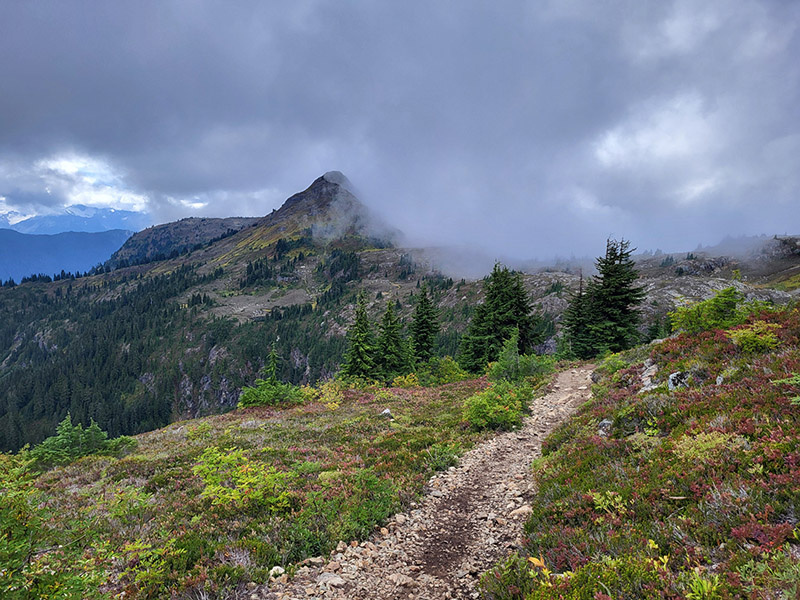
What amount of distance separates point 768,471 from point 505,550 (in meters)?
4.76

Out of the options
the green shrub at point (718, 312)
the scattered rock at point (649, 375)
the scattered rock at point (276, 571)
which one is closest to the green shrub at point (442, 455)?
the scattered rock at point (276, 571)

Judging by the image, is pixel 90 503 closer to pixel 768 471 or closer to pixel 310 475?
pixel 310 475

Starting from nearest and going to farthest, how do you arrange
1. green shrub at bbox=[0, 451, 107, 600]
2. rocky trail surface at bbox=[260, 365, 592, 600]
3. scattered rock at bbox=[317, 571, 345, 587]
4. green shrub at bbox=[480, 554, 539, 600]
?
1. green shrub at bbox=[0, 451, 107, 600]
2. green shrub at bbox=[480, 554, 539, 600]
3. rocky trail surface at bbox=[260, 365, 592, 600]
4. scattered rock at bbox=[317, 571, 345, 587]

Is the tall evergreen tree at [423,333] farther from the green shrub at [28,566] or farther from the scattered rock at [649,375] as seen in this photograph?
the green shrub at [28,566]

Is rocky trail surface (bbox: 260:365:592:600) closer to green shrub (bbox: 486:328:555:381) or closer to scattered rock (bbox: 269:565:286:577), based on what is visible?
scattered rock (bbox: 269:565:286:577)

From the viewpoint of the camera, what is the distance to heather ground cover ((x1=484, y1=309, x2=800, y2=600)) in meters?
4.45

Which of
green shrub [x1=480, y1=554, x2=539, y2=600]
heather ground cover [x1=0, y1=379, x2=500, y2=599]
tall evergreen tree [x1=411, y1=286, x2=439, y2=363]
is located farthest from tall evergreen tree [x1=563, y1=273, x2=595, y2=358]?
green shrub [x1=480, y1=554, x2=539, y2=600]

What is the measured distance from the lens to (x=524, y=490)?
9.12 metres

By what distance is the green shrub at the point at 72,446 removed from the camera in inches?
643

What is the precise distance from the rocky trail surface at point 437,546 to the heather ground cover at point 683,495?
688 millimetres

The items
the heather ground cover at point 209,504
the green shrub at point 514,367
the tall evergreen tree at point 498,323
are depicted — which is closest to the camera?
the heather ground cover at point 209,504

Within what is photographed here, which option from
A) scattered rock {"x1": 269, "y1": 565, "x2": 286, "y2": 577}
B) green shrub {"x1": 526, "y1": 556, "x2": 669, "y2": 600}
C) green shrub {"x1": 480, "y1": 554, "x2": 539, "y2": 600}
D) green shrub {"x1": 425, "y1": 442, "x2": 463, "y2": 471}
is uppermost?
green shrub {"x1": 526, "y1": 556, "x2": 669, "y2": 600}

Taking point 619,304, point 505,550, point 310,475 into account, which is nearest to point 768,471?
Answer: point 505,550

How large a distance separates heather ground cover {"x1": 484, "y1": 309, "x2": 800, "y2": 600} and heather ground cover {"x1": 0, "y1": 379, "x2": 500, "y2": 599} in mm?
3749
